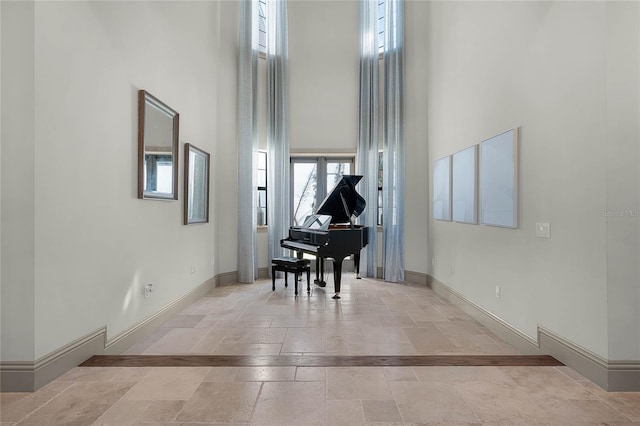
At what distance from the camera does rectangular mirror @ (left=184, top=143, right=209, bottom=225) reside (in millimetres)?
4316

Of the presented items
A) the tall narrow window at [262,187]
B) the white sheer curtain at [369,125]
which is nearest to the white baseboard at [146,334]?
the white sheer curtain at [369,125]

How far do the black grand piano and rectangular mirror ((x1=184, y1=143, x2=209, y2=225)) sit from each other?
53.1 inches

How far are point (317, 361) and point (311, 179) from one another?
441 cm

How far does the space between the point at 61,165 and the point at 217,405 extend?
1.86m

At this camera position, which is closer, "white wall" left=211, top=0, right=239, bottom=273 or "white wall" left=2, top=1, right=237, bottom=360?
"white wall" left=2, top=1, right=237, bottom=360

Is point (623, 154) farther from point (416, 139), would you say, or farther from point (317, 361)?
point (416, 139)

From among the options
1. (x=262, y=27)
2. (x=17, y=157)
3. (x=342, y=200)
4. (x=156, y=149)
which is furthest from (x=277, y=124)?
(x=17, y=157)

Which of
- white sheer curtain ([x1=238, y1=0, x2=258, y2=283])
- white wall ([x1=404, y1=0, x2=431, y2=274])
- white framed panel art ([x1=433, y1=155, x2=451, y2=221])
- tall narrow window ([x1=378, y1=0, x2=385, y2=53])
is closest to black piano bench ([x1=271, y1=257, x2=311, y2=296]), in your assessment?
white sheer curtain ([x1=238, y1=0, x2=258, y2=283])

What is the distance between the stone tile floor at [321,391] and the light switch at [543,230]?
3.17 ft

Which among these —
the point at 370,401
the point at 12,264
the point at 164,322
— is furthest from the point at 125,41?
the point at 370,401

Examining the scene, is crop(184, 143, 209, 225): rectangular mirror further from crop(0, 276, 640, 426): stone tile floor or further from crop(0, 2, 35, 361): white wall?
crop(0, 2, 35, 361): white wall

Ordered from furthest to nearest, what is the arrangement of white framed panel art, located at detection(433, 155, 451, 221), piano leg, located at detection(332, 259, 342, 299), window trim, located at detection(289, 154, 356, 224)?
1. window trim, located at detection(289, 154, 356, 224)
2. piano leg, located at detection(332, 259, 342, 299)
3. white framed panel art, located at detection(433, 155, 451, 221)

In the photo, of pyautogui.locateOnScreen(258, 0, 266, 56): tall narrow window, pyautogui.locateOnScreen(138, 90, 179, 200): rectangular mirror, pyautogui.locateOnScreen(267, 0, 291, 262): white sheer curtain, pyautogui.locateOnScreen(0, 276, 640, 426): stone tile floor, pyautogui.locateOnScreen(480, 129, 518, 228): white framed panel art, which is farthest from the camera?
pyautogui.locateOnScreen(258, 0, 266, 56): tall narrow window

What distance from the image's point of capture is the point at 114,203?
2855 mm
